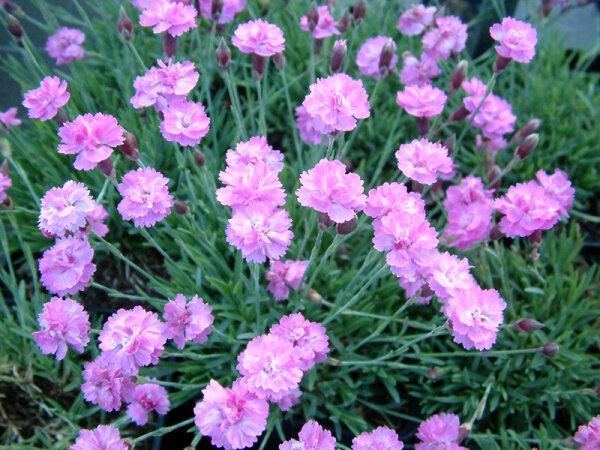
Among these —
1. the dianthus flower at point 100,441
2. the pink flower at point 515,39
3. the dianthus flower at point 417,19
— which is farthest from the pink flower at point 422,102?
the dianthus flower at point 100,441

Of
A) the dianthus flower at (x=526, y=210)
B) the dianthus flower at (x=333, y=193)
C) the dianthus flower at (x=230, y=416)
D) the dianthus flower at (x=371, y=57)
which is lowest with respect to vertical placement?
the dianthus flower at (x=230, y=416)

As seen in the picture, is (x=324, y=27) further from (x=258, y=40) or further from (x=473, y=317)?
(x=473, y=317)

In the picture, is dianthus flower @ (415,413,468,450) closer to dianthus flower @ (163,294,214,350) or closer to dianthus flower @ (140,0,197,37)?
dianthus flower @ (163,294,214,350)

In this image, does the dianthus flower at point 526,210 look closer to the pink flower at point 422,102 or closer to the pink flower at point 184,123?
the pink flower at point 422,102

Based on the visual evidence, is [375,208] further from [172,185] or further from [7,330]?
[7,330]

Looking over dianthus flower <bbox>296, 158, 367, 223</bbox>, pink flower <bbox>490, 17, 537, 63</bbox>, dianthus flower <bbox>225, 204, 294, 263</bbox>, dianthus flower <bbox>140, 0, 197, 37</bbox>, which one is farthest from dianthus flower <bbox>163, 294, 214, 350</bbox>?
pink flower <bbox>490, 17, 537, 63</bbox>

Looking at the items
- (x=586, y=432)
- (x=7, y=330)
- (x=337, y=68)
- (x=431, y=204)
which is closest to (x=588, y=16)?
(x=431, y=204)

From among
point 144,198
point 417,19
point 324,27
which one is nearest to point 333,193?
point 144,198
